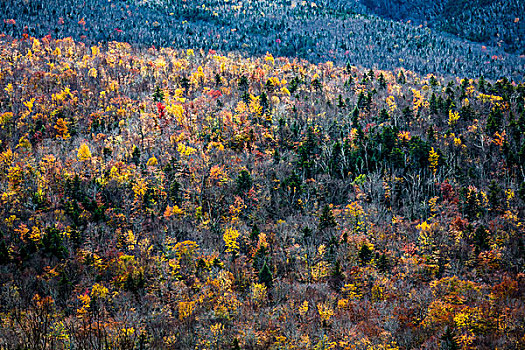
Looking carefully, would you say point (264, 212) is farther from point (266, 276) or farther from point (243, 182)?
point (266, 276)

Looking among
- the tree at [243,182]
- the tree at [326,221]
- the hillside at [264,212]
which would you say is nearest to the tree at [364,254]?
the hillside at [264,212]

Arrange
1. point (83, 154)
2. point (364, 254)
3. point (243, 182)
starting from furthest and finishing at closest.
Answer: point (83, 154), point (243, 182), point (364, 254)

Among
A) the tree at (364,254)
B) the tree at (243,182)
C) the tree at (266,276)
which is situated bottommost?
the tree at (266,276)

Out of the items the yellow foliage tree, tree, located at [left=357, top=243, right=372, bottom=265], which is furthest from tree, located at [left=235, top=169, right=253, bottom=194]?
the yellow foliage tree

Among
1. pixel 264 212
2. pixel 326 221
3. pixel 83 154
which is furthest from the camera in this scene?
pixel 83 154

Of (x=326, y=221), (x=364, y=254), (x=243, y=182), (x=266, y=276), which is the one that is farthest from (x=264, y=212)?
(x=364, y=254)

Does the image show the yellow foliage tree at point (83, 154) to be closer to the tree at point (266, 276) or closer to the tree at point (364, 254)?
the tree at point (266, 276)

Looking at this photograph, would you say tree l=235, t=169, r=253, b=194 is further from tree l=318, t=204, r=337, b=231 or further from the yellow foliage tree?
the yellow foliage tree

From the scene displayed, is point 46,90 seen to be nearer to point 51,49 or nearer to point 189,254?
point 51,49

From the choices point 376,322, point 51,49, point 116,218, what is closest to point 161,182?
point 116,218
